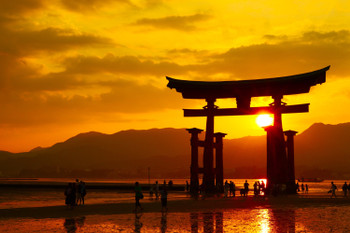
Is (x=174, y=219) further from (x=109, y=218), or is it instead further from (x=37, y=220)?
(x=37, y=220)

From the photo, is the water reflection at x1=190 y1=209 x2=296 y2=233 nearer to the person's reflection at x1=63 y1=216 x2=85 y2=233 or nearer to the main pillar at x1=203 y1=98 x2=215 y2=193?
the person's reflection at x1=63 y1=216 x2=85 y2=233

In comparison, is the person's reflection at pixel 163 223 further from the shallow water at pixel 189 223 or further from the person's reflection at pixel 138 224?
the person's reflection at pixel 138 224

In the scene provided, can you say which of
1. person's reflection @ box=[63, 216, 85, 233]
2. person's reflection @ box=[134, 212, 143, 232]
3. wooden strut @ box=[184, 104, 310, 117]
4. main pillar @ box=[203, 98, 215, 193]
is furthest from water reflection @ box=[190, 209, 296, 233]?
main pillar @ box=[203, 98, 215, 193]

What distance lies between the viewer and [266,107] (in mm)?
41312

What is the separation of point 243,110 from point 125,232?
2713cm

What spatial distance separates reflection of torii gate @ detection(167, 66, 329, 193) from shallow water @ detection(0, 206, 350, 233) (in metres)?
17.5

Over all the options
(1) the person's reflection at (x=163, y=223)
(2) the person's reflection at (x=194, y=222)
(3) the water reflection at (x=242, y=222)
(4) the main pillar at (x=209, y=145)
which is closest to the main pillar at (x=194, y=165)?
(4) the main pillar at (x=209, y=145)

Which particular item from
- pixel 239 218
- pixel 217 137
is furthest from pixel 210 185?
pixel 239 218

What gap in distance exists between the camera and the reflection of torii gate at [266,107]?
3925 cm

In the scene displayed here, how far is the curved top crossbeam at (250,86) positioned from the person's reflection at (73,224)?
72.1ft

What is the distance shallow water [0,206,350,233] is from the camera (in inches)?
685

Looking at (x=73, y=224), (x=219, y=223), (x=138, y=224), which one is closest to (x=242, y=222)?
(x=219, y=223)

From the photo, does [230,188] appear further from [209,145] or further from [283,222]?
[283,222]

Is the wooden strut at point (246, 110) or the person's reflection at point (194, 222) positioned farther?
the wooden strut at point (246, 110)
